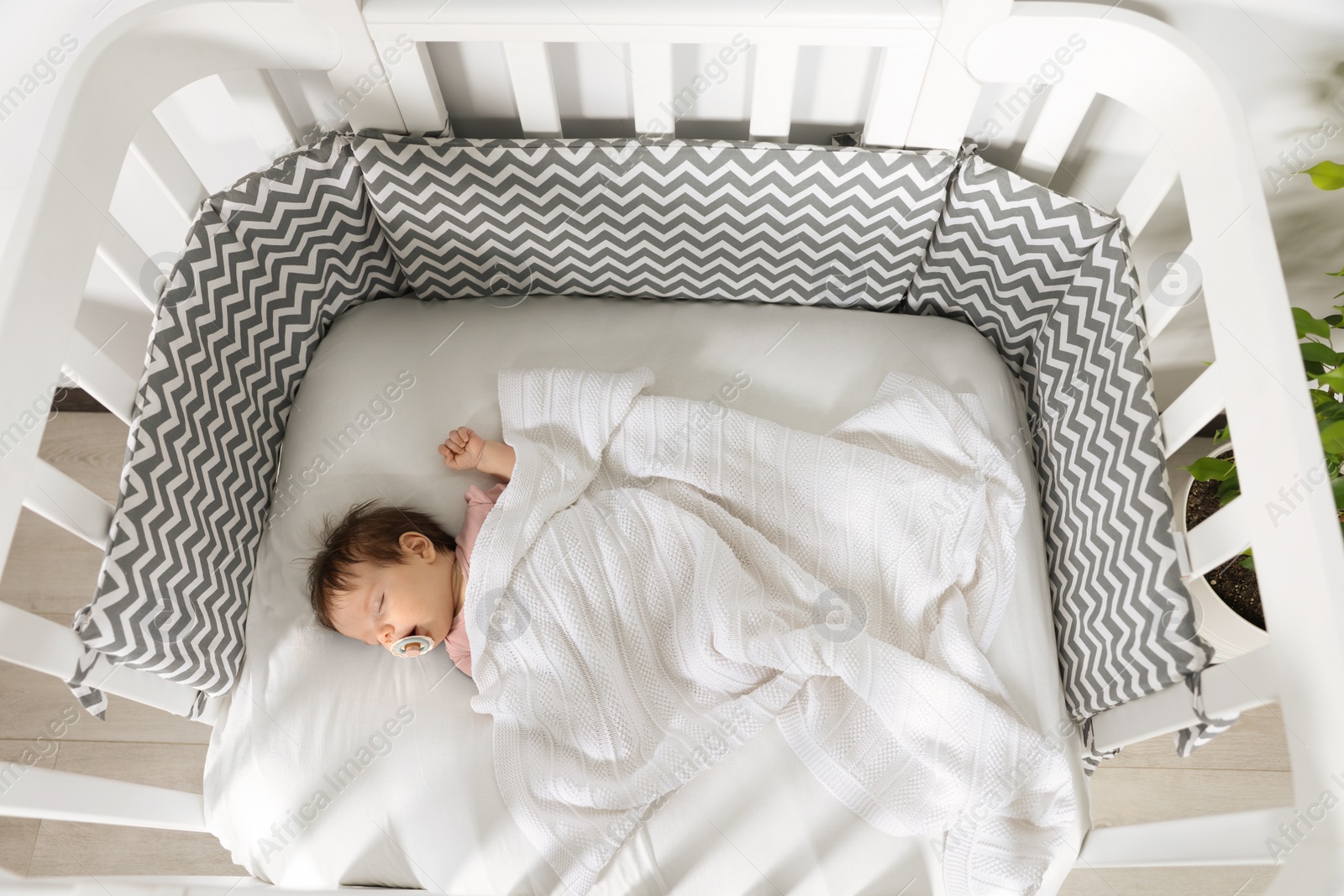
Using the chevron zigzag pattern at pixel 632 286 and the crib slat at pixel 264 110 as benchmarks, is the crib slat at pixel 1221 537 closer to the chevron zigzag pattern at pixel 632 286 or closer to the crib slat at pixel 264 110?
the chevron zigzag pattern at pixel 632 286

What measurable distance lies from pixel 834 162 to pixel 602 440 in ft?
1.42

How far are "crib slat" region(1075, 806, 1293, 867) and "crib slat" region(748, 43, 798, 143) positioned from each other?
0.80m

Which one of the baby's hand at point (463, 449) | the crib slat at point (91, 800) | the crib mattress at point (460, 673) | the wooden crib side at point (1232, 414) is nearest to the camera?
the wooden crib side at point (1232, 414)

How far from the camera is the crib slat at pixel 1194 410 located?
2.86ft

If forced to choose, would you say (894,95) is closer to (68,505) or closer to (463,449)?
(463,449)

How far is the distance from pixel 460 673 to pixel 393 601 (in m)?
0.13

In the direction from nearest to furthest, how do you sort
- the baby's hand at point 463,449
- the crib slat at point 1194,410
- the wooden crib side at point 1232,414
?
the wooden crib side at point 1232,414, the crib slat at point 1194,410, the baby's hand at point 463,449

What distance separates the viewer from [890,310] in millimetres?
1264

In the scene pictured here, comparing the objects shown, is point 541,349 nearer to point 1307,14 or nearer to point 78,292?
point 78,292

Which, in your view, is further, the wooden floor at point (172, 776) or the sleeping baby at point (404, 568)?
the wooden floor at point (172, 776)

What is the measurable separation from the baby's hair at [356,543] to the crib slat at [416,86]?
0.47 metres

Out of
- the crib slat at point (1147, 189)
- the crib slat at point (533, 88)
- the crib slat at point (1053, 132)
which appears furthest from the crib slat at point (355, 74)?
the crib slat at point (1147, 189)

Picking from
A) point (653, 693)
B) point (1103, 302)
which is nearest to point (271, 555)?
point (653, 693)

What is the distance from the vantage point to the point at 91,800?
0.85 metres
